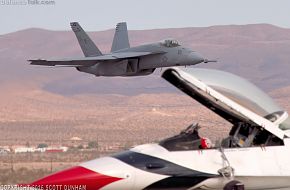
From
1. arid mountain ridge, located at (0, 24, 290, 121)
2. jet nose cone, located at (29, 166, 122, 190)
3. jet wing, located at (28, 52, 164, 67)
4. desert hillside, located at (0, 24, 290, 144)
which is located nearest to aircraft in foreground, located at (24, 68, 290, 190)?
jet nose cone, located at (29, 166, 122, 190)

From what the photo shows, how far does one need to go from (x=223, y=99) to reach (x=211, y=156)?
2.09ft

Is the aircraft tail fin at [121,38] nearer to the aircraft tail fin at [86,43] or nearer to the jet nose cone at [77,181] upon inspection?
the aircraft tail fin at [86,43]

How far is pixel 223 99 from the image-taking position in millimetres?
8195

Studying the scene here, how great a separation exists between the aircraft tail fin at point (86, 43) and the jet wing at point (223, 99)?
51831mm

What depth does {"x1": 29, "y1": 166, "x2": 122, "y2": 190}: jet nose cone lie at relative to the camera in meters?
7.57

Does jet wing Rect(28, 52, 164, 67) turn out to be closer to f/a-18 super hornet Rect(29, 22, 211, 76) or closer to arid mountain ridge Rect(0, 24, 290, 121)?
f/a-18 super hornet Rect(29, 22, 211, 76)

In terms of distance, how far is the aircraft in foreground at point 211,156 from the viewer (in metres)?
7.72

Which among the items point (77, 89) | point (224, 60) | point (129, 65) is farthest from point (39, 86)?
point (129, 65)

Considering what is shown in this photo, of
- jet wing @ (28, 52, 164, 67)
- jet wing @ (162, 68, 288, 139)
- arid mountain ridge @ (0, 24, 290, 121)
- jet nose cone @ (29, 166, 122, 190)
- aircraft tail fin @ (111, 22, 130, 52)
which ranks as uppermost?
jet wing @ (162, 68, 288, 139)

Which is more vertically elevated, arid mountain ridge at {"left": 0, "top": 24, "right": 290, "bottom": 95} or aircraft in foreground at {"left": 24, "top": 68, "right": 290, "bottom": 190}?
aircraft in foreground at {"left": 24, "top": 68, "right": 290, "bottom": 190}

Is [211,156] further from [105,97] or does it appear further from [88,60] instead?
[105,97]

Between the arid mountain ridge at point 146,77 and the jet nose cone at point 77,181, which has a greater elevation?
the jet nose cone at point 77,181

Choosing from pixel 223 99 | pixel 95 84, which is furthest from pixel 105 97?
pixel 223 99

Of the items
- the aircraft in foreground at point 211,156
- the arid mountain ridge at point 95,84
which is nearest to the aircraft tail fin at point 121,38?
the arid mountain ridge at point 95,84
